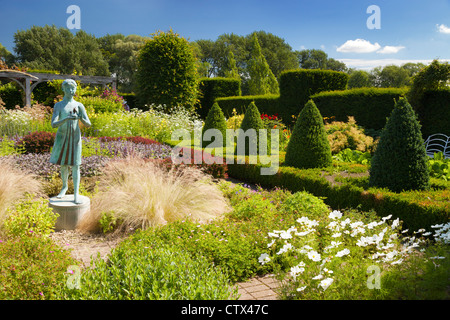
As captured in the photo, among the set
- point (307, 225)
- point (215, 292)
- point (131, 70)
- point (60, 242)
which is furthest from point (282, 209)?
point (131, 70)

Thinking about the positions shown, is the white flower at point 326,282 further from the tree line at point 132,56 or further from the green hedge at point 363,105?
the tree line at point 132,56

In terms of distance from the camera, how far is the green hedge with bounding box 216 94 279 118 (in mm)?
15239

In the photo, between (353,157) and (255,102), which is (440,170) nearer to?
(353,157)

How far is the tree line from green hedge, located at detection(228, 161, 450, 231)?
56.4ft

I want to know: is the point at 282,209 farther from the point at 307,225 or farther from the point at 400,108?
the point at 400,108

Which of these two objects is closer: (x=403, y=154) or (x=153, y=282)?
(x=153, y=282)

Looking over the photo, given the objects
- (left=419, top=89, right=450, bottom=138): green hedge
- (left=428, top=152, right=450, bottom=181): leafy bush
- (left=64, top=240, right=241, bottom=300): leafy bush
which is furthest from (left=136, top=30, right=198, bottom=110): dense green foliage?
(left=64, top=240, right=241, bottom=300): leafy bush

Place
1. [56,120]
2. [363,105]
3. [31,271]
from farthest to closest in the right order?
[363,105] < [56,120] < [31,271]

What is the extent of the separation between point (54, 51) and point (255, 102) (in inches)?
932

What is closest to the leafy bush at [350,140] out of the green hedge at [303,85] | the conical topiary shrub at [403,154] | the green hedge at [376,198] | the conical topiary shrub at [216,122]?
the green hedge at [376,198]

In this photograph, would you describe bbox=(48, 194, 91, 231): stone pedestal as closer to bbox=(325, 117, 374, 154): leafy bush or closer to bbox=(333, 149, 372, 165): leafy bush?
bbox=(333, 149, 372, 165): leafy bush

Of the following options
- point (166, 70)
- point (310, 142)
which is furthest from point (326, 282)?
point (166, 70)

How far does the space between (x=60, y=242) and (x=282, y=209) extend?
3040 mm

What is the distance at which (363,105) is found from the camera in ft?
36.9
